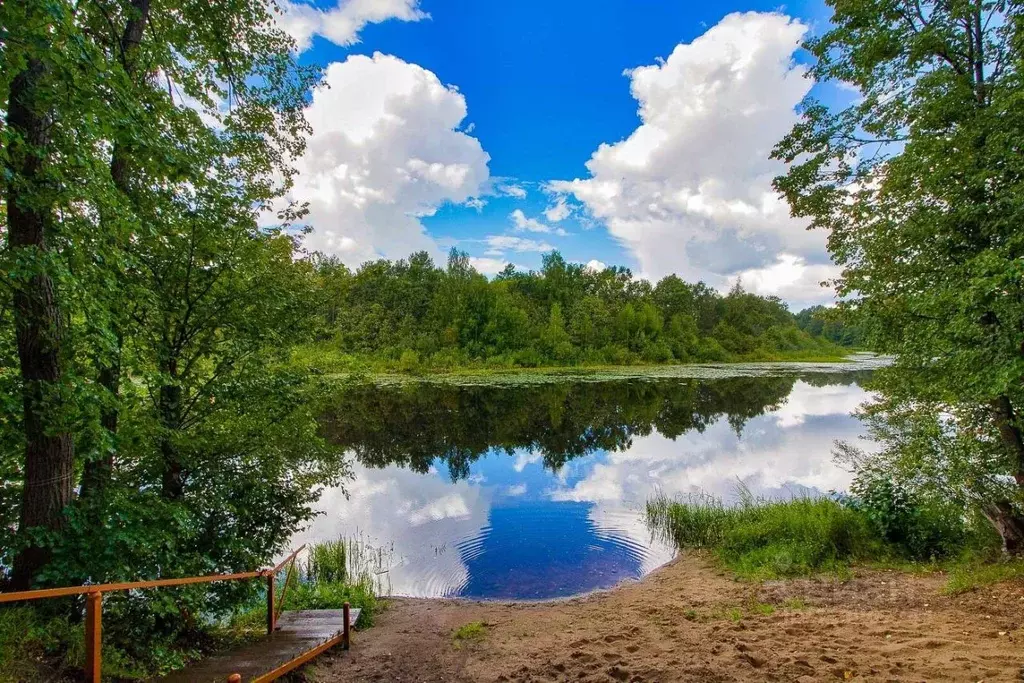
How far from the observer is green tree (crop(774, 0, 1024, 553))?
6.37m

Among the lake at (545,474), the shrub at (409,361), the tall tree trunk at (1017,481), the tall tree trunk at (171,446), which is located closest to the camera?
the tall tree trunk at (171,446)

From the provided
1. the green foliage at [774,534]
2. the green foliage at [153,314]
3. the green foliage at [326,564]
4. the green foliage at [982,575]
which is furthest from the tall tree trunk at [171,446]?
the green foliage at [982,575]

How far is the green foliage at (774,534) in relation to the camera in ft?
28.8

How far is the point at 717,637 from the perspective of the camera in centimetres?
539

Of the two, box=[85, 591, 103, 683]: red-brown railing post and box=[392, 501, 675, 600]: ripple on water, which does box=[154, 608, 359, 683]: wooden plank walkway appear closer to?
box=[85, 591, 103, 683]: red-brown railing post

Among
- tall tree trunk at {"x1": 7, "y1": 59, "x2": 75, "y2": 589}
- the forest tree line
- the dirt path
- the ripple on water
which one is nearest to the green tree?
the dirt path

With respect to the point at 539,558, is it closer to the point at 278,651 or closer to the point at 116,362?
the point at 278,651

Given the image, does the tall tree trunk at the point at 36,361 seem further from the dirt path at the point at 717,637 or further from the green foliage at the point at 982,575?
the green foliage at the point at 982,575

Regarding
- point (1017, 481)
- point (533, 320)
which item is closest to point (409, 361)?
point (533, 320)

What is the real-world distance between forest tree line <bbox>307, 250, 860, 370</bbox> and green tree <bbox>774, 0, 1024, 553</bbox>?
48864 millimetres

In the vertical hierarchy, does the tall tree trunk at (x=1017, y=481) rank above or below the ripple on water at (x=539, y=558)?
above

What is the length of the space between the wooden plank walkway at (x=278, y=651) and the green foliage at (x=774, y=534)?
705 centimetres

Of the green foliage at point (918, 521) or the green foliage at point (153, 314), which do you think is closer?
the green foliage at point (153, 314)

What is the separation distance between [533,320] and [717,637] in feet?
209
